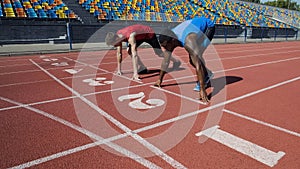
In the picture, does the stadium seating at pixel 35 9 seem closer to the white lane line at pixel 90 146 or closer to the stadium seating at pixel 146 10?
the stadium seating at pixel 146 10

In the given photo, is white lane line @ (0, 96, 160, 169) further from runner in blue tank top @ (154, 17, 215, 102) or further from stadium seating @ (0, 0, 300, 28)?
stadium seating @ (0, 0, 300, 28)

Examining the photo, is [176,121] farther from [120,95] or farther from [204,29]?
[204,29]

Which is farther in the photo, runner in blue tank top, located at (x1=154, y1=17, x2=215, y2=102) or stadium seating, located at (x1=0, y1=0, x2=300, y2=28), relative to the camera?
stadium seating, located at (x1=0, y1=0, x2=300, y2=28)

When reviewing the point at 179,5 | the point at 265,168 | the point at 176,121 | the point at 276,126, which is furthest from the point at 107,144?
the point at 179,5

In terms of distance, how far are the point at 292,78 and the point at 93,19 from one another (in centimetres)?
1771

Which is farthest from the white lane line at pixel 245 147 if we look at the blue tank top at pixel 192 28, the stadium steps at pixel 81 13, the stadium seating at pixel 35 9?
the stadium steps at pixel 81 13

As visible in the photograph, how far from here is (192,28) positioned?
4402mm

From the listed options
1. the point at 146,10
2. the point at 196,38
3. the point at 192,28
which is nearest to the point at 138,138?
the point at 196,38

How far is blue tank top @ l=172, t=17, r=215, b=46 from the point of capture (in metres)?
4.40

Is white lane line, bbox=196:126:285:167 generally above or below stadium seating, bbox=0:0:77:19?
below

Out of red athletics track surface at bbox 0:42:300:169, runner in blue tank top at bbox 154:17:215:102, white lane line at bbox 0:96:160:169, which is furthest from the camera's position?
runner in blue tank top at bbox 154:17:215:102

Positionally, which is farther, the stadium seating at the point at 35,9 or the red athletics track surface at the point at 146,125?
the stadium seating at the point at 35,9

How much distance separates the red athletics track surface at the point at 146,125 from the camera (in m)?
2.65

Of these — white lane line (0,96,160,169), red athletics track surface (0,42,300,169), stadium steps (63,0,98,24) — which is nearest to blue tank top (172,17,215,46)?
red athletics track surface (0,42,300,169)
